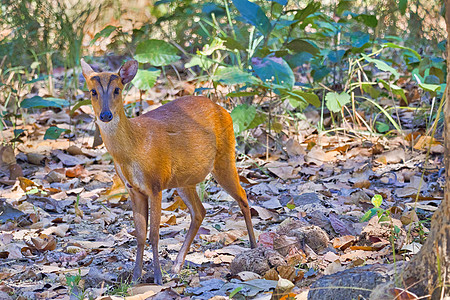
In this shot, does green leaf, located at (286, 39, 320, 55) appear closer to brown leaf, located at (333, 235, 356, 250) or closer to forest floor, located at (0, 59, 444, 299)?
forest floor, located at (0, 59, 444, 299)

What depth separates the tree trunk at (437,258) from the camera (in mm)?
2475

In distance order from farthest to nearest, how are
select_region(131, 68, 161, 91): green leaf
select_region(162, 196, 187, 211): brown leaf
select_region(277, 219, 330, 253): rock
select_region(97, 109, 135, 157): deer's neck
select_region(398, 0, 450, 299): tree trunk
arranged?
select_region(131, 68, 161, 91): green leaf < select_region(162, 196, 187, 211): brown leaf < select_region(277, 219, 330, 253): rock < select_region(97, 109, 135, 157): deer's neck < select_region(398, 0, 450, 299): tree trunk

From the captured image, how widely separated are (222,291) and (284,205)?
6.69ft

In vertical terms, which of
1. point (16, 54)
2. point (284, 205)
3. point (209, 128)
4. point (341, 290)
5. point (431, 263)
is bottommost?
point (284, 205)

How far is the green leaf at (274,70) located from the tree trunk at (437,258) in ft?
10.9

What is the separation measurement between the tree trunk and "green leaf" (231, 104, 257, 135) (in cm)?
342

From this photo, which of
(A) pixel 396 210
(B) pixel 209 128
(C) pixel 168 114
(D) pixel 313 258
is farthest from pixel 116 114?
(A) pixel 396 210

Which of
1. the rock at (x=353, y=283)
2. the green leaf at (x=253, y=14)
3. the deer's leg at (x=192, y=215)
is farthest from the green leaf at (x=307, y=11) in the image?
the rock at (x=353, y=283)

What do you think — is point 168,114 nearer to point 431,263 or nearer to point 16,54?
point 431,263

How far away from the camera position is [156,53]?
6.40 m

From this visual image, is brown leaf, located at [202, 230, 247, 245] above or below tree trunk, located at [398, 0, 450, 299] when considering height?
below

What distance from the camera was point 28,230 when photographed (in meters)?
4.82

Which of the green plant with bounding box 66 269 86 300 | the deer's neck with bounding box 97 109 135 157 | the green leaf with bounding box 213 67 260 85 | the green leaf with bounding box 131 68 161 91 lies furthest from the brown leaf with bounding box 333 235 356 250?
the green leaf with bounding box 131 68 161 91

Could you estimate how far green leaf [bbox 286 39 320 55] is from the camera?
643 cm
